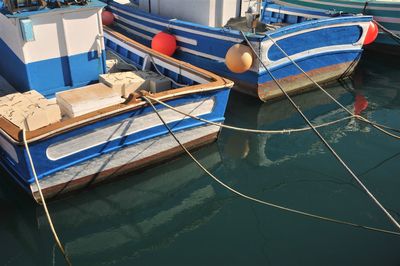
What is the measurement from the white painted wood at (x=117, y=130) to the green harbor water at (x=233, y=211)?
0.84 metres

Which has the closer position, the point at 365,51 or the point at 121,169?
the point at 121,169

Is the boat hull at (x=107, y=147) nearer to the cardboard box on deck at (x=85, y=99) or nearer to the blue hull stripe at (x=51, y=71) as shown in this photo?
the cardboard box on deck at (x=85, y=99)

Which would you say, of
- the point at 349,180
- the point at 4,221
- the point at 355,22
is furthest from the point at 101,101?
the point at 355,22

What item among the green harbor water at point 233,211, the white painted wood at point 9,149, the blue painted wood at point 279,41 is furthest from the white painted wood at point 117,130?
the blue painted wood at point 279,41

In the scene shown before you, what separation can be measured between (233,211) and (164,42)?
504cm

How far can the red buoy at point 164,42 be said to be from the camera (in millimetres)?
9602

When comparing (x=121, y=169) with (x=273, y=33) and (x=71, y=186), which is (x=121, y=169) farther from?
(x=273, y=33)

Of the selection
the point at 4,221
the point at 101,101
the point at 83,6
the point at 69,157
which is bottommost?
the point at 4,221

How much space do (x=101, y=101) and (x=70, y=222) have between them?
184cm

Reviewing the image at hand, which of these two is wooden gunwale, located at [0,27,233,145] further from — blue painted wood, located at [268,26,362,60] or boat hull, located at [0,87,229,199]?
blue painted wood, located at [268,26,362,60]

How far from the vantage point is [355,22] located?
9.38 meters

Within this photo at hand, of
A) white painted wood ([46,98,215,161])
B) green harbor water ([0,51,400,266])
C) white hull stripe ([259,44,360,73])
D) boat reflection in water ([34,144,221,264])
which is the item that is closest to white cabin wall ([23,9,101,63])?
white painted wood ([46,98,215,161])

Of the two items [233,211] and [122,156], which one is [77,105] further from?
[233,211]

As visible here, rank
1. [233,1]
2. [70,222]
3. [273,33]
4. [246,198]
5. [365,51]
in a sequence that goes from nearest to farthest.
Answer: [70,222], [246,198], [273,33], [233,1], [365,51]
